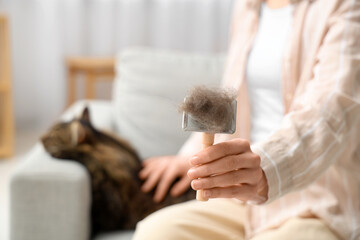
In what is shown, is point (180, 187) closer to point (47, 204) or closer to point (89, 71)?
point (47, 204)

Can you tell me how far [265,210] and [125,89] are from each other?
33.8 inches

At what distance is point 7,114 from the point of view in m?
2.79

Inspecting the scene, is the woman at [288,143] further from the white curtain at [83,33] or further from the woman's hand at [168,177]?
the white curtain at [83,33]

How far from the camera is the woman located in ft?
2.40

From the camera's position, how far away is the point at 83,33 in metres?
3.14

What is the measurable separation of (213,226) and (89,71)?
7.61 feet

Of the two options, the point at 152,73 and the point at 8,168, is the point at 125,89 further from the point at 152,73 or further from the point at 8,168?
the point at 8,168

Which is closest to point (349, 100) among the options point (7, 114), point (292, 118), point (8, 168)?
point (292, 118)

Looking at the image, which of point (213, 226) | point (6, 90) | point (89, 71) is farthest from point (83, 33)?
point (213, 226)

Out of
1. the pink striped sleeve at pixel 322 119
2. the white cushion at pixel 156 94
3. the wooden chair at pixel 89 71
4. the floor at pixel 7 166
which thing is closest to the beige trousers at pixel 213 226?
the pink striped sleeve at pixel 322 119

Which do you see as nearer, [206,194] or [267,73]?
[206,194]

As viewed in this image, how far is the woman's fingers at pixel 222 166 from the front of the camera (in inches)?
26.3

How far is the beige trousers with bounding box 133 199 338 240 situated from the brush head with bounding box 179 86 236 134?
31 cm

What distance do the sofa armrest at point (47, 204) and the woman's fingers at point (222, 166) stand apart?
572mm
